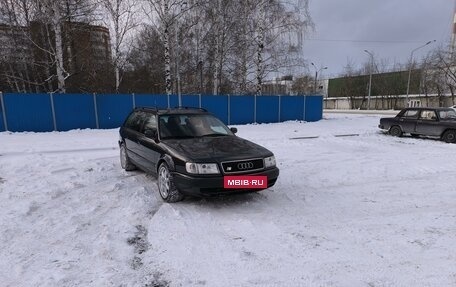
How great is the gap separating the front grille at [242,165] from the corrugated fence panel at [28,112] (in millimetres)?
13437

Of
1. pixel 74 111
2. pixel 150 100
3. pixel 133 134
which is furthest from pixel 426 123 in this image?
pixel 74 111

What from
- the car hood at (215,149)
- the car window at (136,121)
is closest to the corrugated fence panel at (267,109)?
the car window at (136,121)

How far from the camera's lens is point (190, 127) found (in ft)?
19.9

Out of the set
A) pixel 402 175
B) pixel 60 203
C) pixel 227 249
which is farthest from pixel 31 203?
pixel 402 175

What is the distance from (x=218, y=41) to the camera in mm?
23922

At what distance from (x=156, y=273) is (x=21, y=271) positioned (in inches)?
51.8

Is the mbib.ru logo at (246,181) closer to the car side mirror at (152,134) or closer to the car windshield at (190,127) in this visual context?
the car windshield at (190,127)

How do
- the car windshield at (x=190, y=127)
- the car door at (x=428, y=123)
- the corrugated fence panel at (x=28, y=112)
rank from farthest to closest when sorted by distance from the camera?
the corrugated fence panel at (x=28, y=112) → the car door at (x=428, y=123) → the car windshield at (x=190, y=127)

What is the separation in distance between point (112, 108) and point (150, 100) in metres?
2.05

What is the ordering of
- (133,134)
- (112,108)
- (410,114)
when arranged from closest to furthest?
(133,134) → (410,114) → (112,108)

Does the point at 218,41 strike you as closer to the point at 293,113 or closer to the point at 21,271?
the point at 293,113

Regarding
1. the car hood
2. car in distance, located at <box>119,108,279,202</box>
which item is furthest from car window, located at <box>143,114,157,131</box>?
the car hood

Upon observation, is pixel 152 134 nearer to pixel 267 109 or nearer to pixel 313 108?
pixel 267 109

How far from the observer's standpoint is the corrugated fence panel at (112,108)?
16406 millimetres
